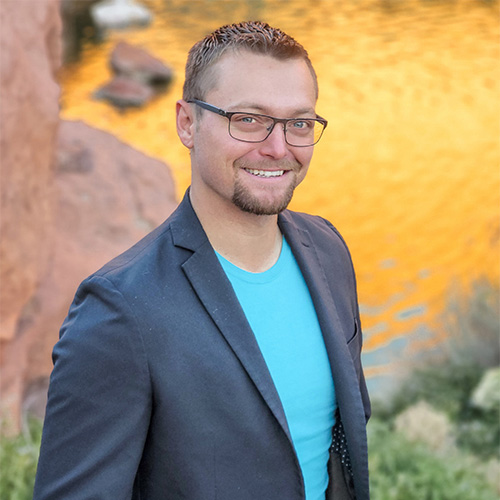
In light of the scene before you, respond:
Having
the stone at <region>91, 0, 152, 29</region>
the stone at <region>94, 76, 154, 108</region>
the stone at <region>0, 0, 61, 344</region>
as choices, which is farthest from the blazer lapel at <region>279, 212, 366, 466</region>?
the stone at <region>91, 0, 152, 29</region>

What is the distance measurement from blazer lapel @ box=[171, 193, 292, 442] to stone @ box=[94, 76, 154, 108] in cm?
1128

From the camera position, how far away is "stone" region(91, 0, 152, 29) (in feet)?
50.6

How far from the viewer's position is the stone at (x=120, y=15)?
15422mm

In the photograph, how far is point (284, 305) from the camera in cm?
175

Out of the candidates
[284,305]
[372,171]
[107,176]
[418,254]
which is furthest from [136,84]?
[284,305]

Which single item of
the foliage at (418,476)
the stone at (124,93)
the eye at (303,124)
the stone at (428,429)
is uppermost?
the eye at (303,124)

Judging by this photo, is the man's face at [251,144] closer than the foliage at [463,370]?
Yes

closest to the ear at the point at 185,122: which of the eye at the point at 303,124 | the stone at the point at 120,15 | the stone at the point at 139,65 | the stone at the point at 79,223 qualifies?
the eye at the point at 303,124

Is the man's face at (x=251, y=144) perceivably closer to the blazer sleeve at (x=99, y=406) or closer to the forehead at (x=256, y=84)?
the forehead at (x=256, y=84)

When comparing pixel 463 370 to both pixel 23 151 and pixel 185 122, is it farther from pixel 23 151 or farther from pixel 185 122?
pixel 185 122

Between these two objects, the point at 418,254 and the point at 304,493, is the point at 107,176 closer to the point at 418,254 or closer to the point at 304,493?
the point at 304,493

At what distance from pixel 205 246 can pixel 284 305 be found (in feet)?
0.81

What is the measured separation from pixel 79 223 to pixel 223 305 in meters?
3.62

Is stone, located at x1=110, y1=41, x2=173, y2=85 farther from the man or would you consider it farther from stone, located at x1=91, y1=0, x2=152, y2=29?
the man
